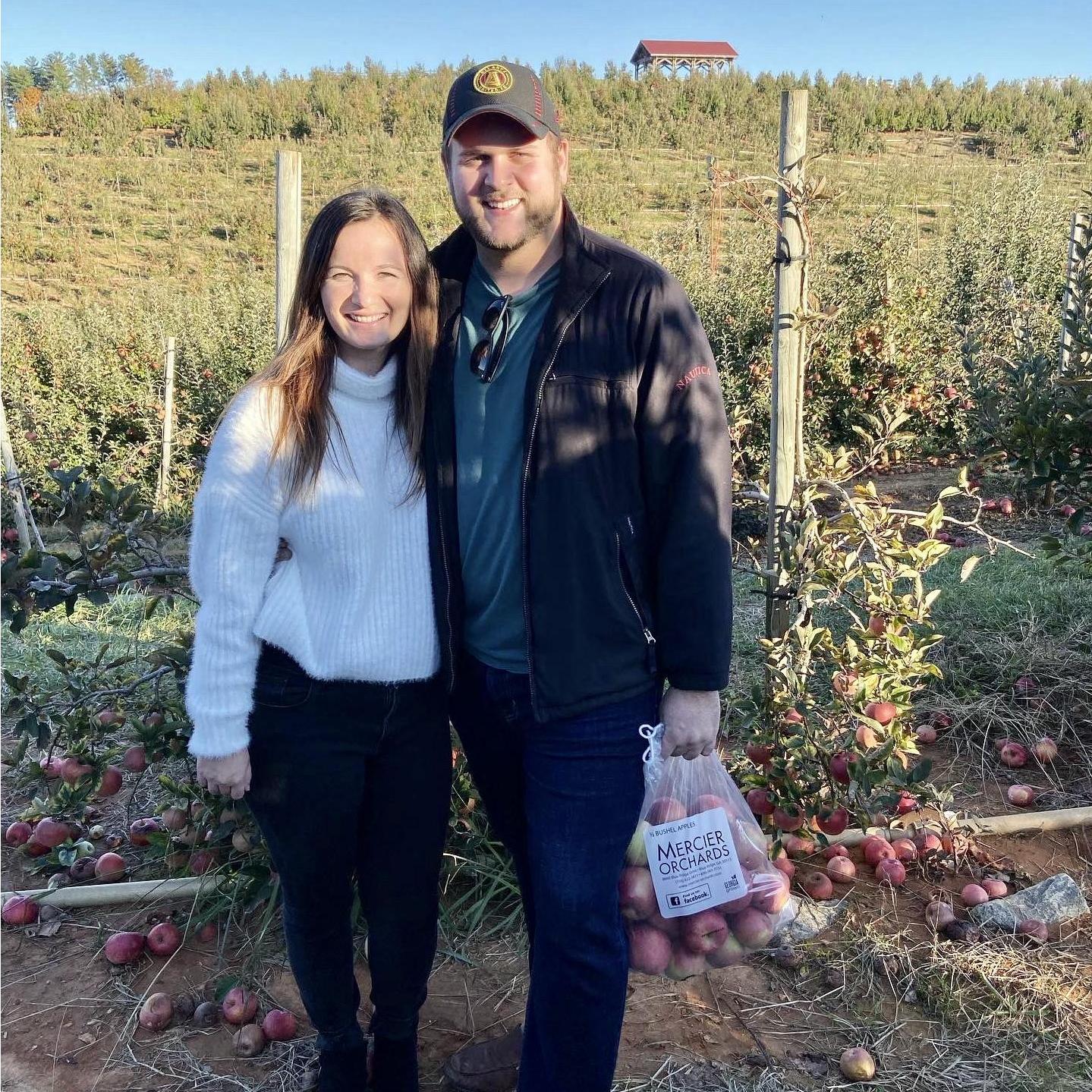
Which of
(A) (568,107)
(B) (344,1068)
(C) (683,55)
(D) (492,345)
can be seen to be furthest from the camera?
(C) (683,55)

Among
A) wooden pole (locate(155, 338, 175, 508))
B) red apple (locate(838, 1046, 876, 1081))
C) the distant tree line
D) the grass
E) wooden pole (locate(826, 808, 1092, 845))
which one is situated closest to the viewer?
red apple (locate(838, 1046, 876, 1081))

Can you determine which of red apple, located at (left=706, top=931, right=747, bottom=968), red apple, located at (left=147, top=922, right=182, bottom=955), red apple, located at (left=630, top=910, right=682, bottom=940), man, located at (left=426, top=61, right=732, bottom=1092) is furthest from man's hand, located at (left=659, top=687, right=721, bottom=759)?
red apple, located at (left=147, top=922, right=182, bottom=955)

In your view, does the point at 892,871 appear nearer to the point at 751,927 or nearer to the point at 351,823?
the point at 751,927

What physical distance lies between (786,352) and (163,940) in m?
2.25

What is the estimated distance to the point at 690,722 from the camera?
5.28 feet

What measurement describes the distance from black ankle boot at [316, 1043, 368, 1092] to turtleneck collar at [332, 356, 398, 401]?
127 centimetres

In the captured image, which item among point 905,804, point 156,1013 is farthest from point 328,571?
point 905,804

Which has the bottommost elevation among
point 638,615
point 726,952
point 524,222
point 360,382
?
point 726,952

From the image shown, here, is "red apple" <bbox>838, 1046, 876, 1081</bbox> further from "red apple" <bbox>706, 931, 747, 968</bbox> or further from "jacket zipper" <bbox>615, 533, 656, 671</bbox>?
"jacket zipper" <bbox>615, 533, 656, 671</bbox>

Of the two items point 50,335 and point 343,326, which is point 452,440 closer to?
point 343,326

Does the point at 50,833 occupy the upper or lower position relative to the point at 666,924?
lower

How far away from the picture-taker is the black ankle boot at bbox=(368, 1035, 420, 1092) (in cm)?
188

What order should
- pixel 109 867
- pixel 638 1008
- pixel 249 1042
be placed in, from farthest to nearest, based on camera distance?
1. pixel 109 867
2. pixel 638 1008
3. pixel 249 1042

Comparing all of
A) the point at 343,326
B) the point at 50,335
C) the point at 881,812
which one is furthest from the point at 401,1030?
the point at 50,335
